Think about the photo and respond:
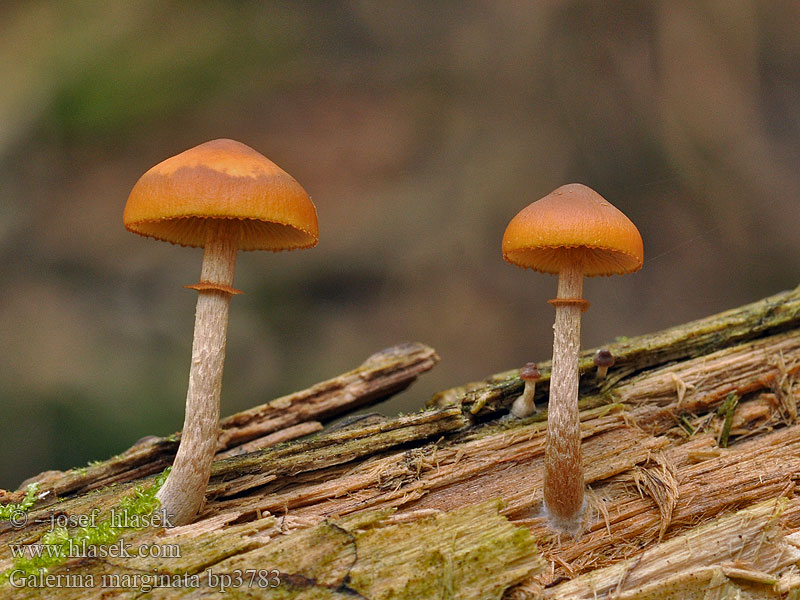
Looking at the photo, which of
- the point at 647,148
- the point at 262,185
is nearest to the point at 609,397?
the point at 262,185

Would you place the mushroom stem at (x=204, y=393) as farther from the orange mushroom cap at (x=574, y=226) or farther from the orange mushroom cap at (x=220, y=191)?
the orange mushroom cap at (x=574, y=226)

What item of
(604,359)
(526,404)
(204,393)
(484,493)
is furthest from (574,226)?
(204,393)

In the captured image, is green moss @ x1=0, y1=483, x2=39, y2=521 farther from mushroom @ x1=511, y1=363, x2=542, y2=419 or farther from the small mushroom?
the small mushroom

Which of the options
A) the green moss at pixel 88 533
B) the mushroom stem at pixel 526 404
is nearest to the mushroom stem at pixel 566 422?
the mushroom stem at pixel 526 404

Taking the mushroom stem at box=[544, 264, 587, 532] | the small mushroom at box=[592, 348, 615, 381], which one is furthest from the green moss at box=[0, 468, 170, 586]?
the small mushroom at box=[592, 348, 615, 381]

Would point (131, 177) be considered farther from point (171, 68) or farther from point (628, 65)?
point (628, 65)

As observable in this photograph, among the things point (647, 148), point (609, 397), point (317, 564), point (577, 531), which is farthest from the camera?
point (647, 148)
